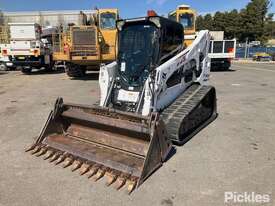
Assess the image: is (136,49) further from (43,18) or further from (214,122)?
(43,18)

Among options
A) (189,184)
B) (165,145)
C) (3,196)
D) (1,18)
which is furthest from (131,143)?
(1,18)

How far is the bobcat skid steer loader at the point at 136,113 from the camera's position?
420cm

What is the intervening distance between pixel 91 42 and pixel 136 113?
8.86 m

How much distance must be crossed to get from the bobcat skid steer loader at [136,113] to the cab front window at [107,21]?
806cm

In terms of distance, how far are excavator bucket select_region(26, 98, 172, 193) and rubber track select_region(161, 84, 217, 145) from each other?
622mm

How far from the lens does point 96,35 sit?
1356 centimetres

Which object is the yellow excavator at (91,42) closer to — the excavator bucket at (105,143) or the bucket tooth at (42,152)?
the excavator bucket at (105,143)

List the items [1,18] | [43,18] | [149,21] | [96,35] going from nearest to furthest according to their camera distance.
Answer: [149,21]
[96,35]
[1,18]
[43,18]

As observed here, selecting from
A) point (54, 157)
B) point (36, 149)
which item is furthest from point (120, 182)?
point (36, 149)

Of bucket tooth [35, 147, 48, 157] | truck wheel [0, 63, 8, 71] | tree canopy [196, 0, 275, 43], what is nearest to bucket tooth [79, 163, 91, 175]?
bucket tooth [35, 147, 48, 157]

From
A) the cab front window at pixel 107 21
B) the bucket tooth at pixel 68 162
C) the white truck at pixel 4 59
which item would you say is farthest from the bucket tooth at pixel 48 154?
the white truck at pixel 4 59

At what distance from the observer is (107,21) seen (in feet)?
47.1

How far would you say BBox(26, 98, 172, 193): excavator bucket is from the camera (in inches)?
159

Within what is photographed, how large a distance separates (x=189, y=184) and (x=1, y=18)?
3515cm
